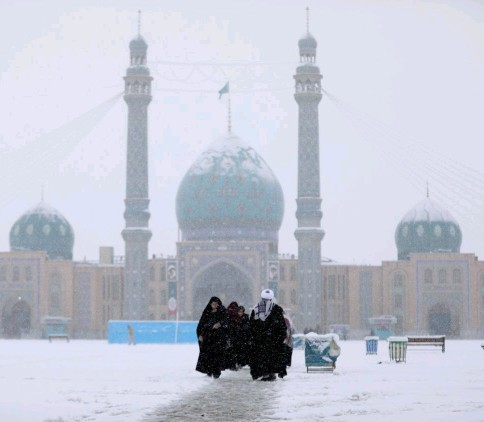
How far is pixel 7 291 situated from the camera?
54.0 meters

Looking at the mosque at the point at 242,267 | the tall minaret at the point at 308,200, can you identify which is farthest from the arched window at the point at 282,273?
the tall minaret at the point at 308,200

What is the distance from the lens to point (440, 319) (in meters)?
53.4

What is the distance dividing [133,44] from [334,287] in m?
13.9

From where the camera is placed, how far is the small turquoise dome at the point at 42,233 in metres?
56.4

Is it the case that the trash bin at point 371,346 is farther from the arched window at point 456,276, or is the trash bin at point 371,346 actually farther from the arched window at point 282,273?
the arched window at point 456,276

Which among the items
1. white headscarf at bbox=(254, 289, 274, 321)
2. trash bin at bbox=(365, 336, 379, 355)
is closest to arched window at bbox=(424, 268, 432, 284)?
trash bin at bbox=(365, 336, 379, 355)

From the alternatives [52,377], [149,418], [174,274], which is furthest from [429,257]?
[149,418]

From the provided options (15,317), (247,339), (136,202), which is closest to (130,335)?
(136,202)

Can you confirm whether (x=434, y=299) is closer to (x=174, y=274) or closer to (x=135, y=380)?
(x=174, y=274)

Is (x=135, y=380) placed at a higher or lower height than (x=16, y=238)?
lower

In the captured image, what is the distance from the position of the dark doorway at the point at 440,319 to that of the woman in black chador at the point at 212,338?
38941 mm

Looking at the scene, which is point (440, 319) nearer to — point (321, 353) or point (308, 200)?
point (308, 200)

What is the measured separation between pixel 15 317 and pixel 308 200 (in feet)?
48.7

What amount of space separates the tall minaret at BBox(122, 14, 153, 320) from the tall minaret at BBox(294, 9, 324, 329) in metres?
6.45
